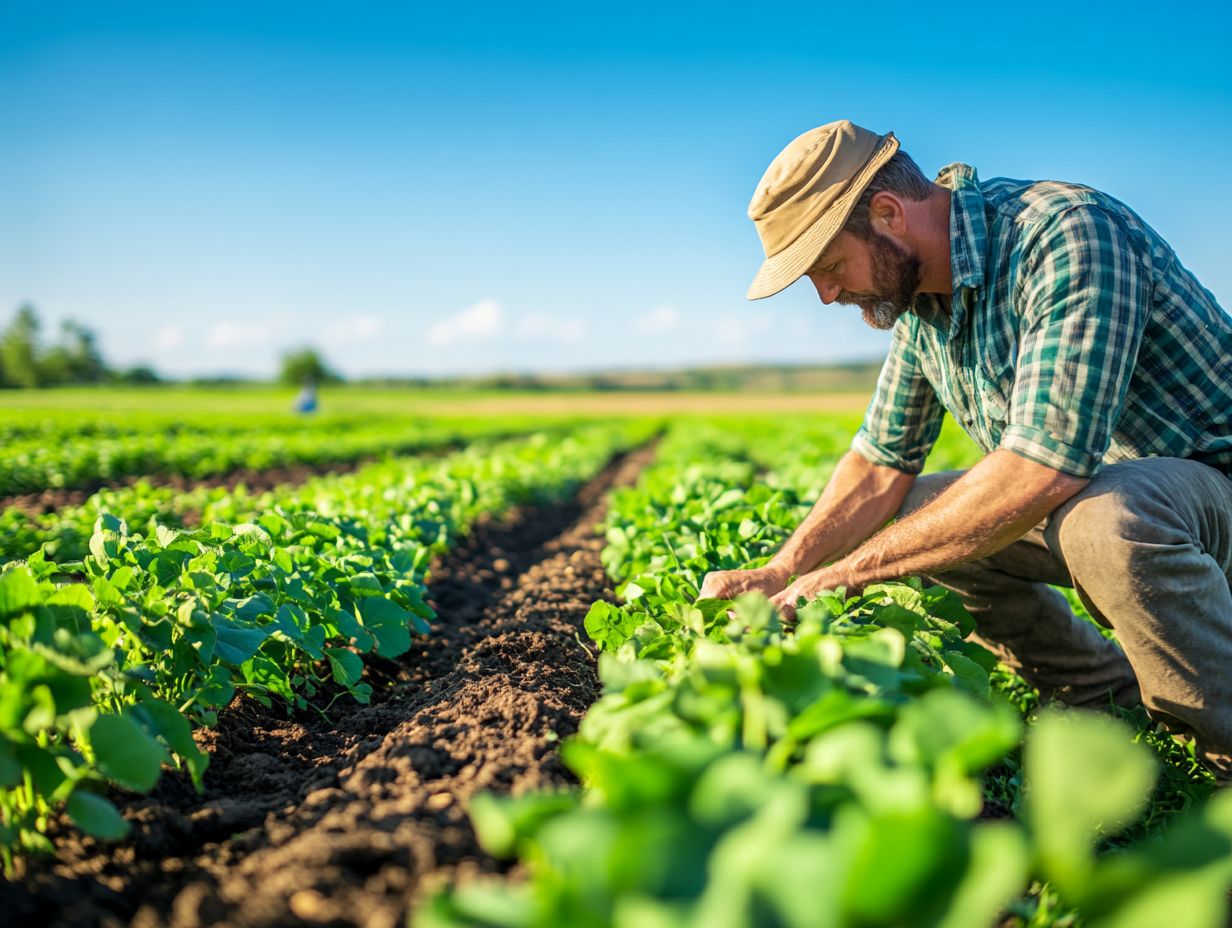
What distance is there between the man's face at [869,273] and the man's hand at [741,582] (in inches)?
38.6

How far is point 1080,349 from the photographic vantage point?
244cm

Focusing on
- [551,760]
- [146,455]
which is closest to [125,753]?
[551,760]

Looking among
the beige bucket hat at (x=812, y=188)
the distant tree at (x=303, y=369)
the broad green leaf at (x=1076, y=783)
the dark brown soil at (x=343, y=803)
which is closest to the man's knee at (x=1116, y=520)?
the beige bucket hat at (x=812, y=188)

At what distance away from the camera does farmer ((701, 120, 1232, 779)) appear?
8.11 feet

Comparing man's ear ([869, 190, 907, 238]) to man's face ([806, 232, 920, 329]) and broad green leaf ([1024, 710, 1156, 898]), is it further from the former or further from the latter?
broad green leaf ([1024, 710, 1156, 898])

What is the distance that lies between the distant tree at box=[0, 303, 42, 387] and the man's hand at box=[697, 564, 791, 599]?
65.6 metres

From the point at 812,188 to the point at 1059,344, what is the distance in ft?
2.89

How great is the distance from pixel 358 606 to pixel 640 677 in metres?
1.58

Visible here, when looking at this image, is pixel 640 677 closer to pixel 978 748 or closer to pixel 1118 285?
pixel 978 748

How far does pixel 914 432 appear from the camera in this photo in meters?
3.36

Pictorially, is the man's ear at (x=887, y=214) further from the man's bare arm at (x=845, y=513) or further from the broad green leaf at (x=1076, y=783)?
the broad green leaf at (x=1076, y=783)

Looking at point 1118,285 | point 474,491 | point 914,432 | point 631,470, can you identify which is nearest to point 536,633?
point 914,432

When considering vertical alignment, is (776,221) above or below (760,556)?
above

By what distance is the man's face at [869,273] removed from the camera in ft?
9.28
